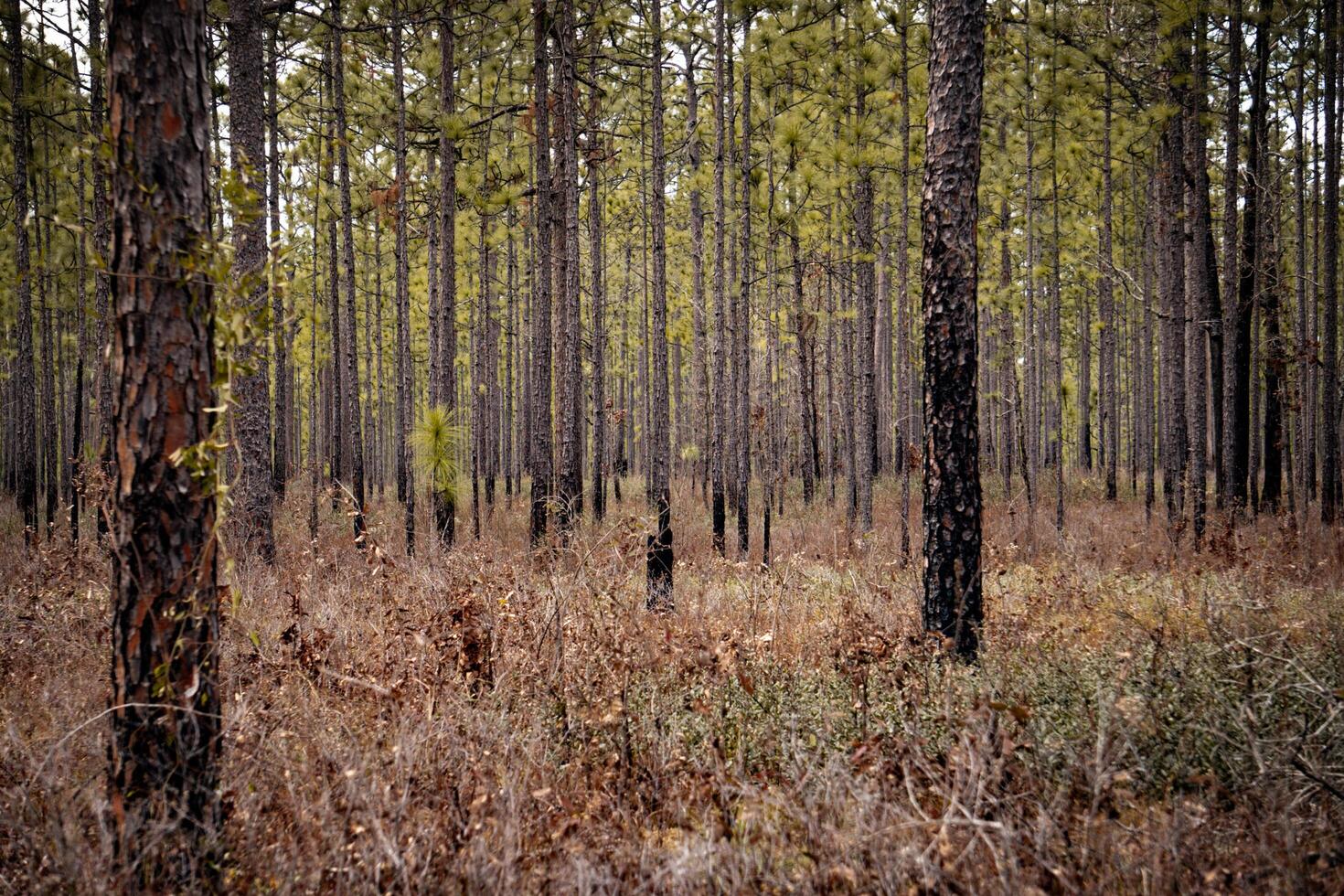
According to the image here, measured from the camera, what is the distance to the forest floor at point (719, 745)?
2.15 metres

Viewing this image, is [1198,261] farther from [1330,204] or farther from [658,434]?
[658,434]

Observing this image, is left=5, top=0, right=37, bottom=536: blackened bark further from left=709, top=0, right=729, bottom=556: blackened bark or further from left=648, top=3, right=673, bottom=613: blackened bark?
left=709, top=0, right=729, bottom=556: blackened bark

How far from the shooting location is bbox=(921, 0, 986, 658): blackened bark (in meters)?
4.32

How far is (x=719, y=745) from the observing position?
9.56 feet

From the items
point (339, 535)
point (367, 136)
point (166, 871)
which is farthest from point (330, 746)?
point (367, 136)

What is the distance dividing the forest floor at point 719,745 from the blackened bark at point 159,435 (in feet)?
0.56

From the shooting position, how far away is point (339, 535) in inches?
421

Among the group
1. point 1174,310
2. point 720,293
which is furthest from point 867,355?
point 1174,310

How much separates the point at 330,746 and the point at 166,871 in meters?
0.90

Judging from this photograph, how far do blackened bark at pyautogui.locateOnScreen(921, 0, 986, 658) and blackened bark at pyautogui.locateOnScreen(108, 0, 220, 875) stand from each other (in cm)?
401

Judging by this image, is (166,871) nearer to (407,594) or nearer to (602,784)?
(602,784)

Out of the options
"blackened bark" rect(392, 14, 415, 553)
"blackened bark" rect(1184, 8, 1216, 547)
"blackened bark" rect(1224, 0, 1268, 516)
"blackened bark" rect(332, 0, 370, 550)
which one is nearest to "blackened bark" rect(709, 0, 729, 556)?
"blackened bark" rect(392, 14, 415, 553)

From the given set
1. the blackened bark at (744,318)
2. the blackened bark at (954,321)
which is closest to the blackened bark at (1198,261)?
the blackened bark at (744,318)

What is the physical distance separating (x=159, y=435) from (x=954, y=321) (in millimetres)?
4266
